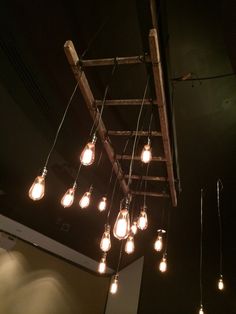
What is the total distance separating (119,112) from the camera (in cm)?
365

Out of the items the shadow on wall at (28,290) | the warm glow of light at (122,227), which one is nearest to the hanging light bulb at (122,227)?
the warm glow of light at (122,227)

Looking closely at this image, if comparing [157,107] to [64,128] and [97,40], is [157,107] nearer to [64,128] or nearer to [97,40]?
[97,40]

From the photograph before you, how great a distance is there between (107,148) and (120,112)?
0.72 metres

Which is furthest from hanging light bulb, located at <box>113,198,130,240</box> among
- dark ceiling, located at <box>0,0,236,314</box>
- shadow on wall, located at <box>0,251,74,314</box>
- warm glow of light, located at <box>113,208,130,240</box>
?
Answer: shadow on wall, located at <box>0,251,74,314</box>

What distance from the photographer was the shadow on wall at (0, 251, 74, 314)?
5.97m

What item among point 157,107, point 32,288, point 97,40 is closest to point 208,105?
point 157,107

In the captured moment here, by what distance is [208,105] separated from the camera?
395 centimetres

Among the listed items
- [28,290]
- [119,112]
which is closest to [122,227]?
[119,112]

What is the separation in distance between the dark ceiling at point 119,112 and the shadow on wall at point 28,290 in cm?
133

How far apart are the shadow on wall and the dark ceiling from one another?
4.37ft

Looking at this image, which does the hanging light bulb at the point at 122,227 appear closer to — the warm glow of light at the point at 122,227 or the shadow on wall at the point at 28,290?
the warm glow of light at the point at 122,227

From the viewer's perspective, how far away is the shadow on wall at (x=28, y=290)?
5.97 m

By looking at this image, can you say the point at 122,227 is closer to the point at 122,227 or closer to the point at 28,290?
the point at 122,227

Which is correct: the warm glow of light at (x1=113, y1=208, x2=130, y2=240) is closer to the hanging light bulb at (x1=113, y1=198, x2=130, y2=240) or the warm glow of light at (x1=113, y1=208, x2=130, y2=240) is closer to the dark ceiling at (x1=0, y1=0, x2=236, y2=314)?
the hanging light bulb at (x1=113, y1=198, x2=130, y2=240)
